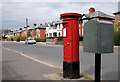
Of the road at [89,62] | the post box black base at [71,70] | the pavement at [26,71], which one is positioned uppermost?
the post box black base at [71,70]

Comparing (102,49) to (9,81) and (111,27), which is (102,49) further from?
(9,81)

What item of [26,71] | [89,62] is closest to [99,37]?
[26,71]

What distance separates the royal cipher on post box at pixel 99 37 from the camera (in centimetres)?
318

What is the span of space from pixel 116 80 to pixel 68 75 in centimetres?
166

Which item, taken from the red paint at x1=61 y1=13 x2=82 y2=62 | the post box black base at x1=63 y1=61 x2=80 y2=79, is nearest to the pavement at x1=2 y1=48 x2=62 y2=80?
the post box black base at x1=63 y1=61 x2=80 y2=79

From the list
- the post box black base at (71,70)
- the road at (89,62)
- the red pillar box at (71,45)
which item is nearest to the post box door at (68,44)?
the red pillar box at (71,45)

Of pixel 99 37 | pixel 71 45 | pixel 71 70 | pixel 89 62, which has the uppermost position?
pixel 99 37

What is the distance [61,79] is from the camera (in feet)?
14.9

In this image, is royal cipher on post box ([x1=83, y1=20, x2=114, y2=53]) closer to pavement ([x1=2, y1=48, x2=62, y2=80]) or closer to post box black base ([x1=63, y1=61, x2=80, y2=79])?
post box black base ([x1=63, y1=61, x2=80, y2=79])

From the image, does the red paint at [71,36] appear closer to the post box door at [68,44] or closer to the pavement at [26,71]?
the post box door at [68,44]

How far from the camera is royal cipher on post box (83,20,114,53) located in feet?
10.4

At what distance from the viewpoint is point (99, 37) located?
3193 millimetres

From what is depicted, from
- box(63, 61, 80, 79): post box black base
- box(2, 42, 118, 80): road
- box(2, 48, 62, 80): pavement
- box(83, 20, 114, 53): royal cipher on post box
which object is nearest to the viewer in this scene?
box(83, 20, 114, 53): royal cipher on post box

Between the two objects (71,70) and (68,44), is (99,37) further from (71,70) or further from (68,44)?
(71,70)
